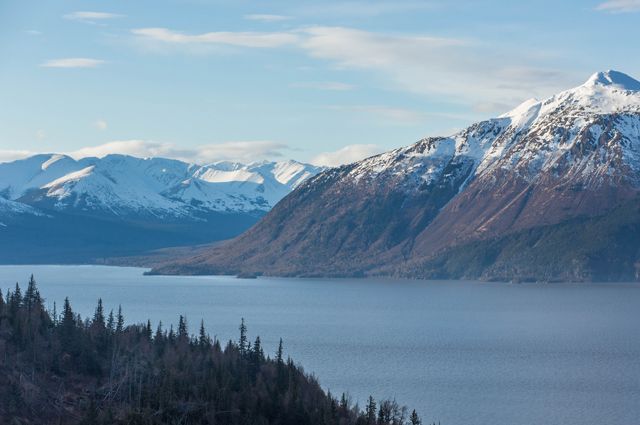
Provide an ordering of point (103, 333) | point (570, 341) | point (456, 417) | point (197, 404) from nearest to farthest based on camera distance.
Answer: point (197, 404), point (456, 417), point (103, 333), point (570, 341)

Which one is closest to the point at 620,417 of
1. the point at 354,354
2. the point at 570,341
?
the point at 354,354

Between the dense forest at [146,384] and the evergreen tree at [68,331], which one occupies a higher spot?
the evergreen tree at [68,331]

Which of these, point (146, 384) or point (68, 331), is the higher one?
point (68, 331)

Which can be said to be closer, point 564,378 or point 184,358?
point 184,358

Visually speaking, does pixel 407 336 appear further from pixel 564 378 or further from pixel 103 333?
pixel 103 333

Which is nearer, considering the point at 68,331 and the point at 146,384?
the point at 146,384

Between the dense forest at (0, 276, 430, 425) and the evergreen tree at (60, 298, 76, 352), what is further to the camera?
the evergreen tree at (60, 298, 76, 352)

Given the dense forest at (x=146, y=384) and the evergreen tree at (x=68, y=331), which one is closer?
the dense forest at (x=146, y=384)

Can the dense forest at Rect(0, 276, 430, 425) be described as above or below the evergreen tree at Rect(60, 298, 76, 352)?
below
